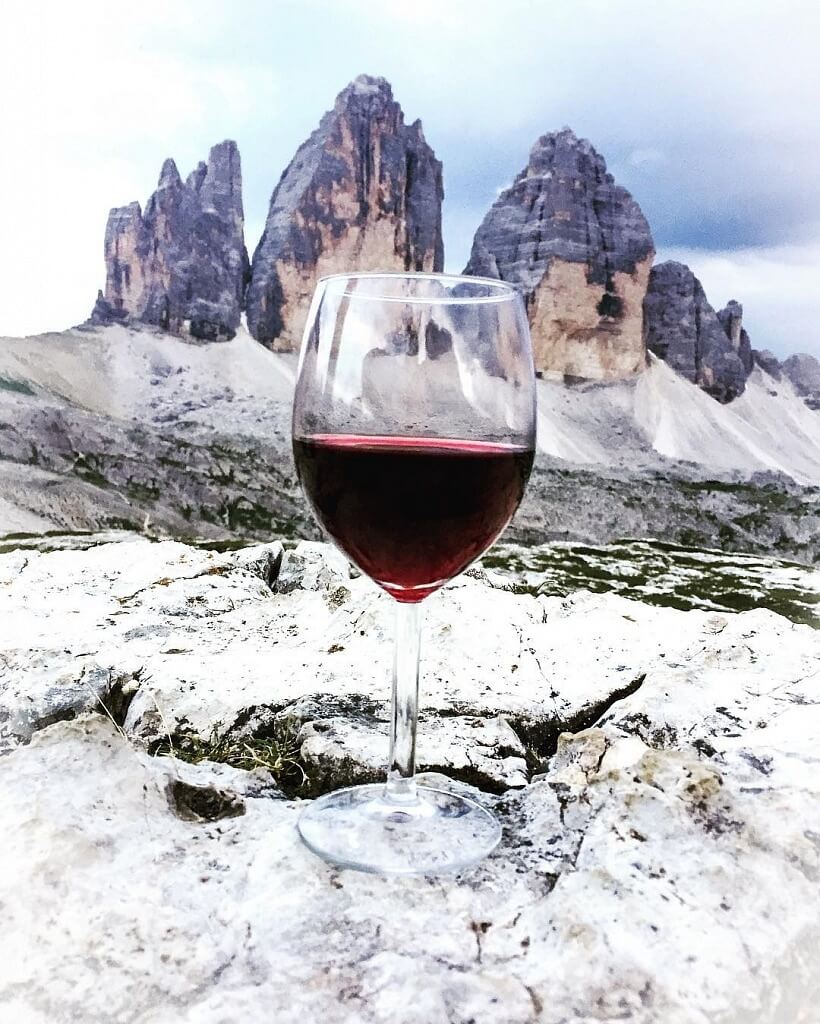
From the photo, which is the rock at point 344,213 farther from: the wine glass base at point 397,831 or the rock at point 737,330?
the wine glass base at point 397,831

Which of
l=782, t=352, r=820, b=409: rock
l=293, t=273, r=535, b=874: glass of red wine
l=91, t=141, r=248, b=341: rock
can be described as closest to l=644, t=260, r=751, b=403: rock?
l=782, t=352, r=820, b=409: rock

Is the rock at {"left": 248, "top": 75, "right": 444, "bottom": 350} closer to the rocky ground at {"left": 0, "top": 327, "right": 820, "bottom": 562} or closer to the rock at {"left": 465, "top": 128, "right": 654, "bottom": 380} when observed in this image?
the rocky ground at {"left": 0, "top": 327, "right": 820, "bottom": 562}

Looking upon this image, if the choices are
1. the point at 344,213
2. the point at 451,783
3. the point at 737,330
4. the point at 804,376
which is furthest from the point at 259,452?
the point at 804,376

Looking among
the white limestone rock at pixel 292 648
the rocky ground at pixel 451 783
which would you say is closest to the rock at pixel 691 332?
the white limestone rock at pixel 292 648

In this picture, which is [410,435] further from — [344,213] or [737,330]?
[737,330]

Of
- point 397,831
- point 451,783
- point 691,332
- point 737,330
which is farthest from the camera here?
point 737,330

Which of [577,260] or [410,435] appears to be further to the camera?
[577,260]
